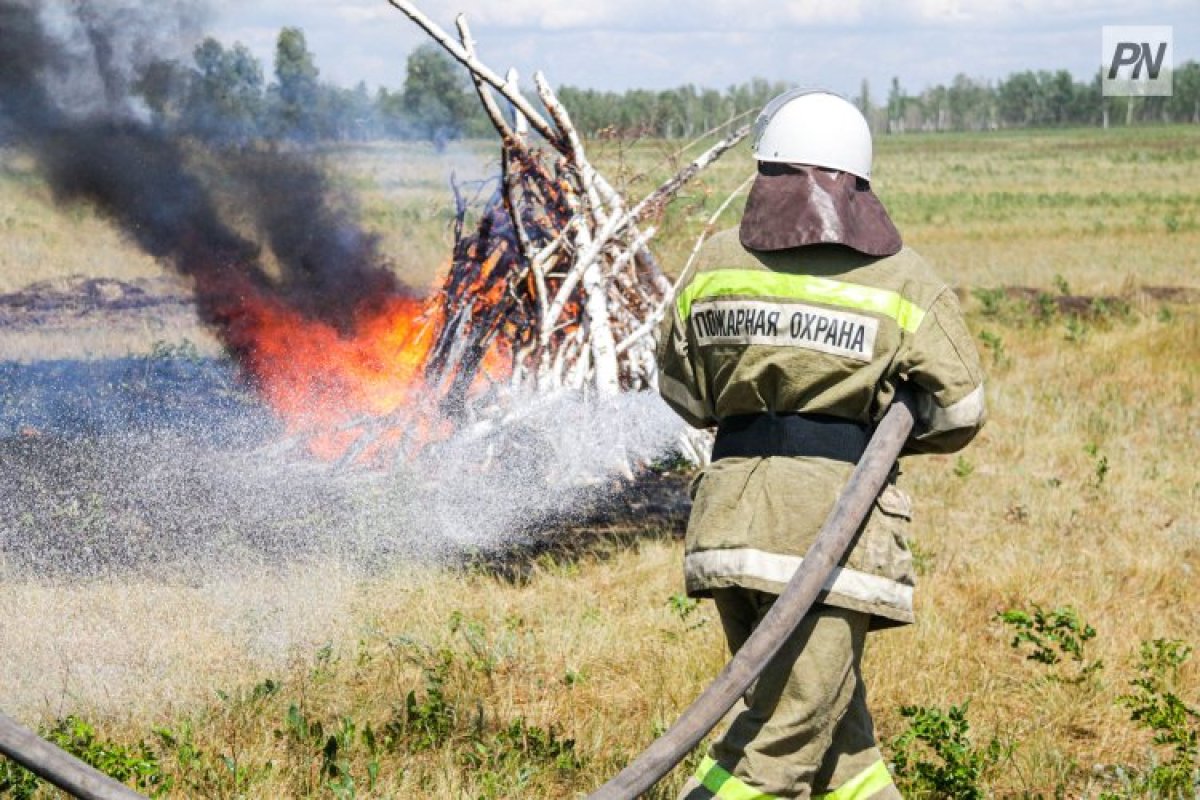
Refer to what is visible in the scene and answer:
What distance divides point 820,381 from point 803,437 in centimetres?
15

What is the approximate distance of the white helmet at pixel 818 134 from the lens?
3.35 meters

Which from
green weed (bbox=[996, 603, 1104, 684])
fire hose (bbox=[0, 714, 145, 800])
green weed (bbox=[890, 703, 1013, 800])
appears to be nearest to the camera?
fire hose (bbox=[0, 714, 145, 800])

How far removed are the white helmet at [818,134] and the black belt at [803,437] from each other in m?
0.63

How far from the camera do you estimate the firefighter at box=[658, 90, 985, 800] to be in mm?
3256

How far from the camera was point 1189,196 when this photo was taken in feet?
127

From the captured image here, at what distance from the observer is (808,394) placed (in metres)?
3.33

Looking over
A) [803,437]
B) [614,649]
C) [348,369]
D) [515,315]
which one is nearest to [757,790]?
[803,437]

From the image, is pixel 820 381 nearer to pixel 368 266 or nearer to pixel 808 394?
pixel 808 394

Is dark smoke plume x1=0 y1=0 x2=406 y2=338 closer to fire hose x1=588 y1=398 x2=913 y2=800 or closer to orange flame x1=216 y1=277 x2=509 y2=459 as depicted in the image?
orange flame x1=216 y1=277 x2=509 y2=459

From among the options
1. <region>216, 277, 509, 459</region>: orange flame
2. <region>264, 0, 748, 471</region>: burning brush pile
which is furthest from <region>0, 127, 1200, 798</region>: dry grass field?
<region>216, 277, 509, 459</region>: orange flame

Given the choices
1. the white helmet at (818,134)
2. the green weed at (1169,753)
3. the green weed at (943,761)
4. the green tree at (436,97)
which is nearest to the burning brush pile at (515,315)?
the green tree at (436,97)

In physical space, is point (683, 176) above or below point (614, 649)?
above

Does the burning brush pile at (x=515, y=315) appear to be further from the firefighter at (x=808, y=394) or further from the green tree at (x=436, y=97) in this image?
the firefighter at (x=808, y=394)

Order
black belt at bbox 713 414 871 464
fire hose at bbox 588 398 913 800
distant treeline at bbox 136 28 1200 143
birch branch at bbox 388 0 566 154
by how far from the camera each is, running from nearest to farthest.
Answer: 1. fire hose at bbox 588 398 913 800
2. black belt at bbox 713 414 871 464
3. birch branch at bbox 388 0 566 154
4. distant treeline at bbox 136 28 1200 143
